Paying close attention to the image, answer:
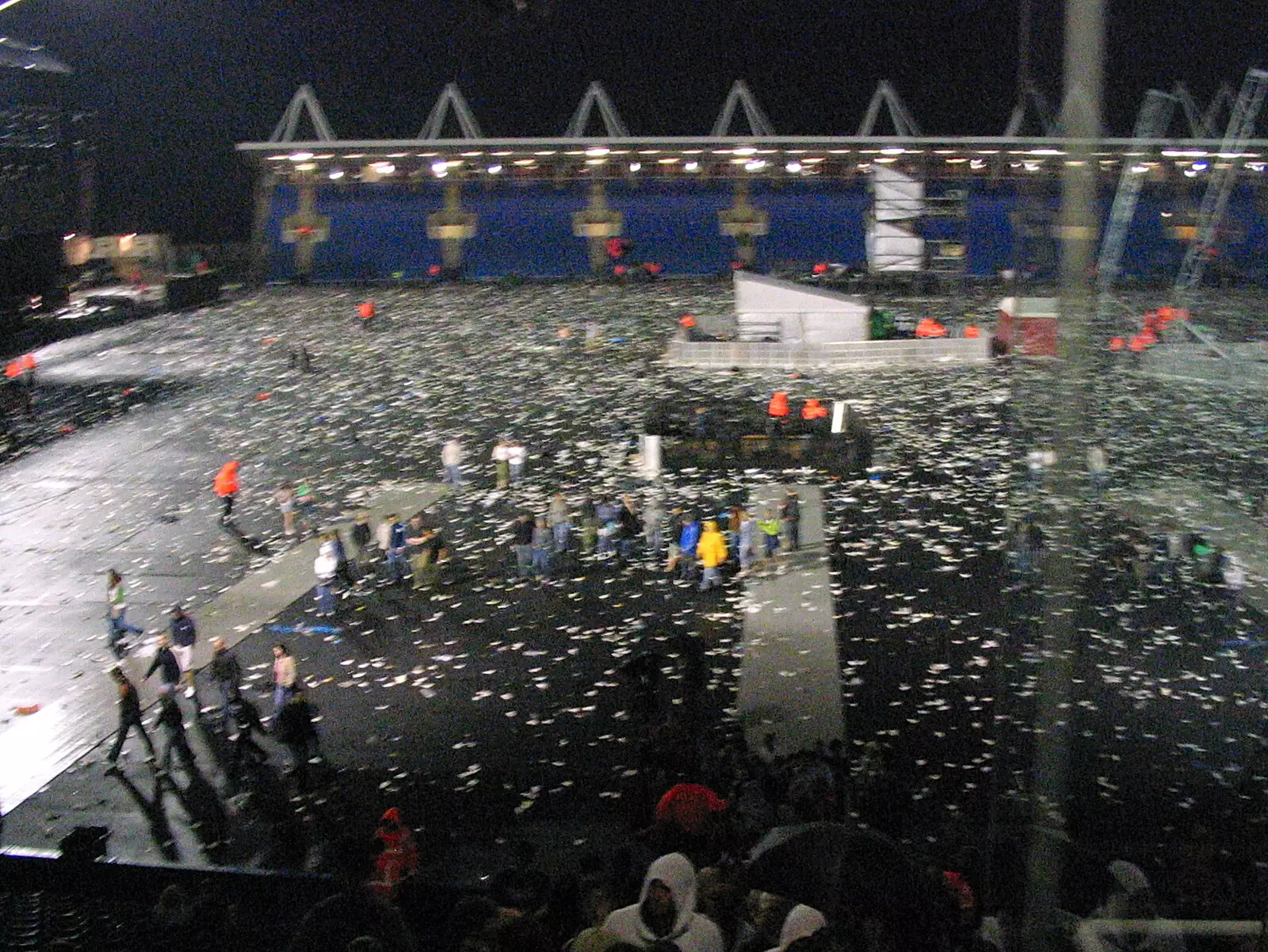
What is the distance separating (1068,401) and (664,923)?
341cm

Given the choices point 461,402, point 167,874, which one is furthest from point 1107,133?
point 167,874

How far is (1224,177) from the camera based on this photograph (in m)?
43.1

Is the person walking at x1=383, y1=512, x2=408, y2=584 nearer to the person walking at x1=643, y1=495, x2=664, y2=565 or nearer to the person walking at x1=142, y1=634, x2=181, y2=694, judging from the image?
the person walking at x1=643, y1=495, x2=664, y2=565

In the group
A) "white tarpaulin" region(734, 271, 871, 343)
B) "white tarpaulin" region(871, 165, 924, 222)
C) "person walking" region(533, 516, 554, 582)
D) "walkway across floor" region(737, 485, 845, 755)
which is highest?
"white tarpaulin" region(871, 165, 924, 222)

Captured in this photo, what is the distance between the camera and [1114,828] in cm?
923

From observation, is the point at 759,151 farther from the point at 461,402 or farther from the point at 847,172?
the point at 461,402

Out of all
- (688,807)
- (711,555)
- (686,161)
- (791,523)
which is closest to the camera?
(688,807)

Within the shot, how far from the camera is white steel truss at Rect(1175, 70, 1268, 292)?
39.8 metres

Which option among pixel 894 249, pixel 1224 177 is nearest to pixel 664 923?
pixel 894 249

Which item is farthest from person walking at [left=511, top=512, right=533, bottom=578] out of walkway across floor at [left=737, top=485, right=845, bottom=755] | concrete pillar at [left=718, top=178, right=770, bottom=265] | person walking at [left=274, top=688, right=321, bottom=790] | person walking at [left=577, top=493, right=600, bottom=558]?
concrete pillar at [left=718, top=178, right=770, bottom=265]

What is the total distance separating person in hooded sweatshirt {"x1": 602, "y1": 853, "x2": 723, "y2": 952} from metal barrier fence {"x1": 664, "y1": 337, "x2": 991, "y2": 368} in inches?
947

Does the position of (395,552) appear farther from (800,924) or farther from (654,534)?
Answer: (800,924)

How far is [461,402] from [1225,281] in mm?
26863

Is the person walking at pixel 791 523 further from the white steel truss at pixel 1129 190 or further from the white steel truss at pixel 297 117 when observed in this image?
the white steel truss at pixel 297 117
